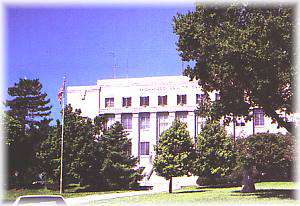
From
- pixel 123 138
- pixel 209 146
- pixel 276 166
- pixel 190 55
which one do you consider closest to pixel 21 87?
pixel 123 138

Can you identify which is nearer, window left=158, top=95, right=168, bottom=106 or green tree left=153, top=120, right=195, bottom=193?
green tree left=153, top=120, right=195, bottom=193

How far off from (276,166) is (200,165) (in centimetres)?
1003

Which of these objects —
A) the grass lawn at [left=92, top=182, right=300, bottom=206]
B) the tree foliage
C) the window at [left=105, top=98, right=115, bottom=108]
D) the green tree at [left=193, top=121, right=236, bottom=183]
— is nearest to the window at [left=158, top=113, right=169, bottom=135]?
the window at [left=105, top=98, right=115, bottom=108]

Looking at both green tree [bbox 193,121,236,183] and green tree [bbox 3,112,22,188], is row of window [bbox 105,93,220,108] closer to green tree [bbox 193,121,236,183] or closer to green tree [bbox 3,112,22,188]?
green tree [bbox 193,121,236,183]

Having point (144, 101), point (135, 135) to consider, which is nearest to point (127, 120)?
point (135, 135)

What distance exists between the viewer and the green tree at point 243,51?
952 inches

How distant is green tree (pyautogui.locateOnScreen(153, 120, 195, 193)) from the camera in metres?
43.7

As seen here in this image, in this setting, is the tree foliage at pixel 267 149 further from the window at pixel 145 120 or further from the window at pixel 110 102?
the window at pixel 110 102

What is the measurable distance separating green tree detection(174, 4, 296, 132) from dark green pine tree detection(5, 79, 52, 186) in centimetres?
3001

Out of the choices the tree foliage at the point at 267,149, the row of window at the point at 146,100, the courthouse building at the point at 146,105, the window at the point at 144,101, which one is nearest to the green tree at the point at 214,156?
the tree foliage at the point at 267,149

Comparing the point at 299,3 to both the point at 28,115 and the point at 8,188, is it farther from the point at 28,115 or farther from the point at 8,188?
the point at 28,115

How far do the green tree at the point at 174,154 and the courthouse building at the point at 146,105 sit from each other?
2112 centimetres

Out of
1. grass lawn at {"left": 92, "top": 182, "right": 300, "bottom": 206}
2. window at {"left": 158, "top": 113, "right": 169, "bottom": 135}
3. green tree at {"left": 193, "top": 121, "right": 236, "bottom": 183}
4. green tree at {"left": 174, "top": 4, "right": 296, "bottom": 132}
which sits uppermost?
green tree at {"left": 174, "top": 4, "right": 296, "bottom": 132}

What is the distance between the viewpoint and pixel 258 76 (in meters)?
24.8
